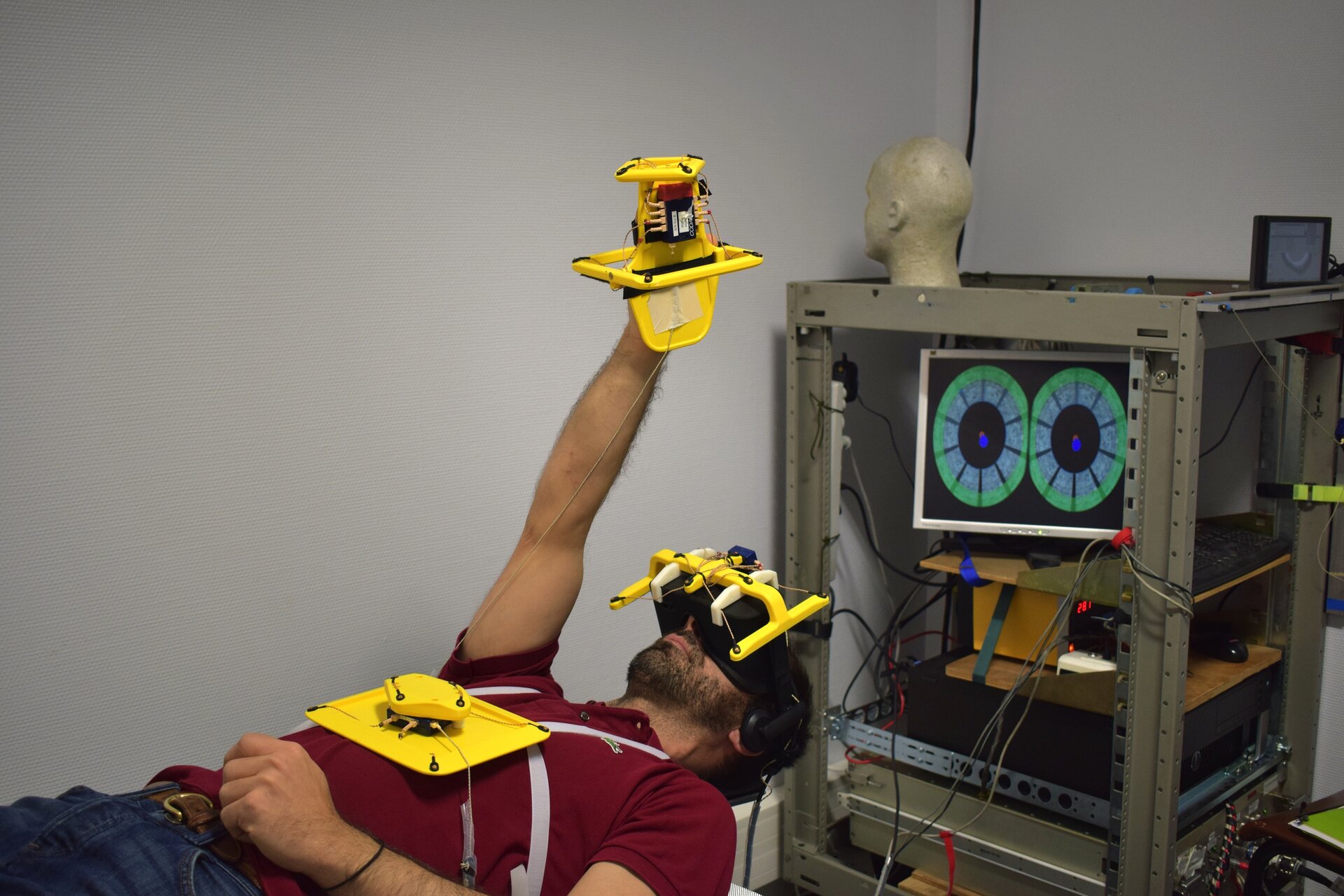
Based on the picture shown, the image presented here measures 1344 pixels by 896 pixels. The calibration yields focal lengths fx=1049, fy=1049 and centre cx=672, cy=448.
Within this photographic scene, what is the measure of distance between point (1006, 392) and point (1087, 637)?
19.9 inches

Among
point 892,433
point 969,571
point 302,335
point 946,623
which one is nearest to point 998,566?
point 969,571

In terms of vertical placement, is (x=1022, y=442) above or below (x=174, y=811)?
above

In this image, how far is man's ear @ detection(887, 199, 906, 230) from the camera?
2.19 meters

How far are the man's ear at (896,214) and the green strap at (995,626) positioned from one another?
77cm

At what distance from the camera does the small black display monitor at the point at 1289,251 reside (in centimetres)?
185

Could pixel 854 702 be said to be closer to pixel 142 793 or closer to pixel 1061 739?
pixel 1061 739

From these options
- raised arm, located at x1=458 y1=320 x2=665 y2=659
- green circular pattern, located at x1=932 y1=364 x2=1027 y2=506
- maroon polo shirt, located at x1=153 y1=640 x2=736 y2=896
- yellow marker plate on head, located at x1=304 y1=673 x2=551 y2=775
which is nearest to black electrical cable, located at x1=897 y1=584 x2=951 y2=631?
green circular pattern, located at x1=932 y1=364 x2=1027 y2=506

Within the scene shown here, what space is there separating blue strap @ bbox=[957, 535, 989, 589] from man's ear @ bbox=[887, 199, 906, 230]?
2.25ft

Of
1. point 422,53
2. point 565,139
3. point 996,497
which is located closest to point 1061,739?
point 996,497

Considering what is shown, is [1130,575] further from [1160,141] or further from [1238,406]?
[1160,141]

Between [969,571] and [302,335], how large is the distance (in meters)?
1.35

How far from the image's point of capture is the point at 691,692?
4.97ft

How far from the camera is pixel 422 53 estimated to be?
180cm

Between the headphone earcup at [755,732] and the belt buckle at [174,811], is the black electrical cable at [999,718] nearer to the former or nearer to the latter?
the headphone earcup at [755,732]
